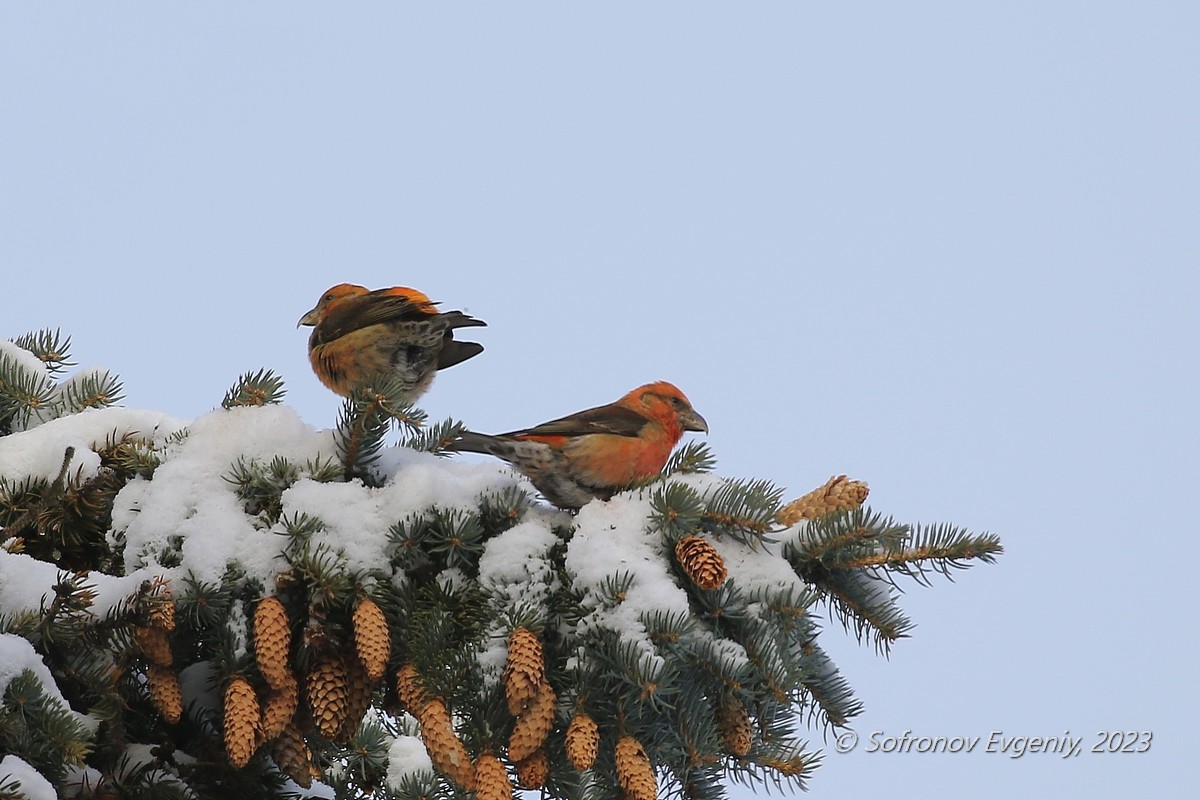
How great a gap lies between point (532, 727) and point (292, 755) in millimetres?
581

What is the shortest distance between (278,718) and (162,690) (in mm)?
265

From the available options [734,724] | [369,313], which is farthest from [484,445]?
[734,724]

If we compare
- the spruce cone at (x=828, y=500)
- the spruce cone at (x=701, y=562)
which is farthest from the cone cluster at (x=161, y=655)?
the spruce cone at (x=828, y=500)

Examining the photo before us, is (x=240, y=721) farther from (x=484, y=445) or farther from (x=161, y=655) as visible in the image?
(x=484, y=445)

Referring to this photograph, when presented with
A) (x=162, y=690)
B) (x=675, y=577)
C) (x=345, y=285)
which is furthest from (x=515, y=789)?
(x=345, y=285)

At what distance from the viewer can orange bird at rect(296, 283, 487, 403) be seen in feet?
15.5

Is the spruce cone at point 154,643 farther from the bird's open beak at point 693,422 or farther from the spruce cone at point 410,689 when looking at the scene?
the bird's open beak at point 693,422

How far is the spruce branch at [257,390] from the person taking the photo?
3279 mm

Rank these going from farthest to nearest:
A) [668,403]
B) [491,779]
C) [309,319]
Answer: [309,319] → [668,403] → [491,779]

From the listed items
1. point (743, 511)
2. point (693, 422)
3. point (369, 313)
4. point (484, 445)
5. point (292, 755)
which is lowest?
point (292, 755)

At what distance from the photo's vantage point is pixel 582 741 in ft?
7.80

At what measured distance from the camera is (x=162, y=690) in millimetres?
2553

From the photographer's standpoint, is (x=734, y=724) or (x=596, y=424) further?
(x=596, y=424)

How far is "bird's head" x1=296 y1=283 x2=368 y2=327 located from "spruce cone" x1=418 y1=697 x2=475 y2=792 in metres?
3.20
